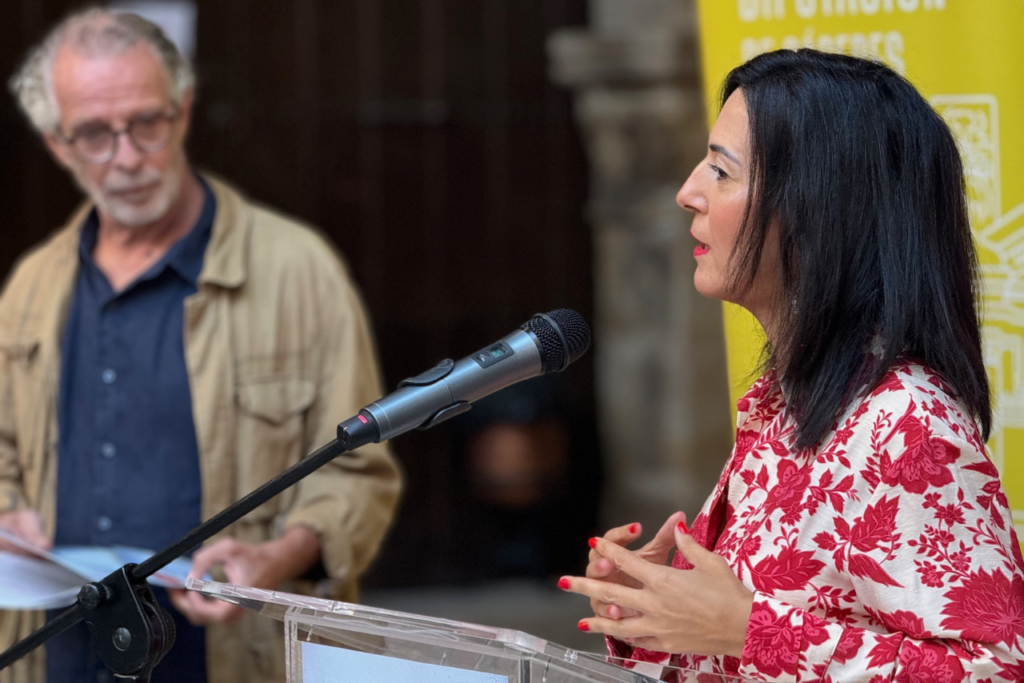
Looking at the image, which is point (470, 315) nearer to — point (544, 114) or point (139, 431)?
point (544, 114)

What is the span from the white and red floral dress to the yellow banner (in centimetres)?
59

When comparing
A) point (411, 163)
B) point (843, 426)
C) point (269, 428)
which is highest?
point (411, 163)

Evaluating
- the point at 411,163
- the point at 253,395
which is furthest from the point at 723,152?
the point at 411,163

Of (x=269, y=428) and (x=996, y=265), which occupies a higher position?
(x=996, y=265)

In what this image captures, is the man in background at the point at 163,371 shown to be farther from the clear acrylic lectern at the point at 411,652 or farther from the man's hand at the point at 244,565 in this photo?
the clear acrylic lectern at the point at 411,652

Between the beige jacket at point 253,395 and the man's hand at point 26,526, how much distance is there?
0.05m

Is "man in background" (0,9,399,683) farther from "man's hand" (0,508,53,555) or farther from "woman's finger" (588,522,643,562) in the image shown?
"woman's finger" (588,522,643,562)

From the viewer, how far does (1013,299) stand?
5.97ft

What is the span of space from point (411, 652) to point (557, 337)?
36 centimetres

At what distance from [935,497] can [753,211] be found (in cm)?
35

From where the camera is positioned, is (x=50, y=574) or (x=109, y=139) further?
(x=109, y=139)

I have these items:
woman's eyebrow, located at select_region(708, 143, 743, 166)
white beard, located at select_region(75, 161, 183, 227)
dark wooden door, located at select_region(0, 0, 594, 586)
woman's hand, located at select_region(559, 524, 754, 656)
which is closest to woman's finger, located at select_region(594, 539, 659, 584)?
woman's hand, located at select_region(559, 524, 754, 656)

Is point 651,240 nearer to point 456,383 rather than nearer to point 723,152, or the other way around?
point 723,152

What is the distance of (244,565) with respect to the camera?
2104 millimetres
